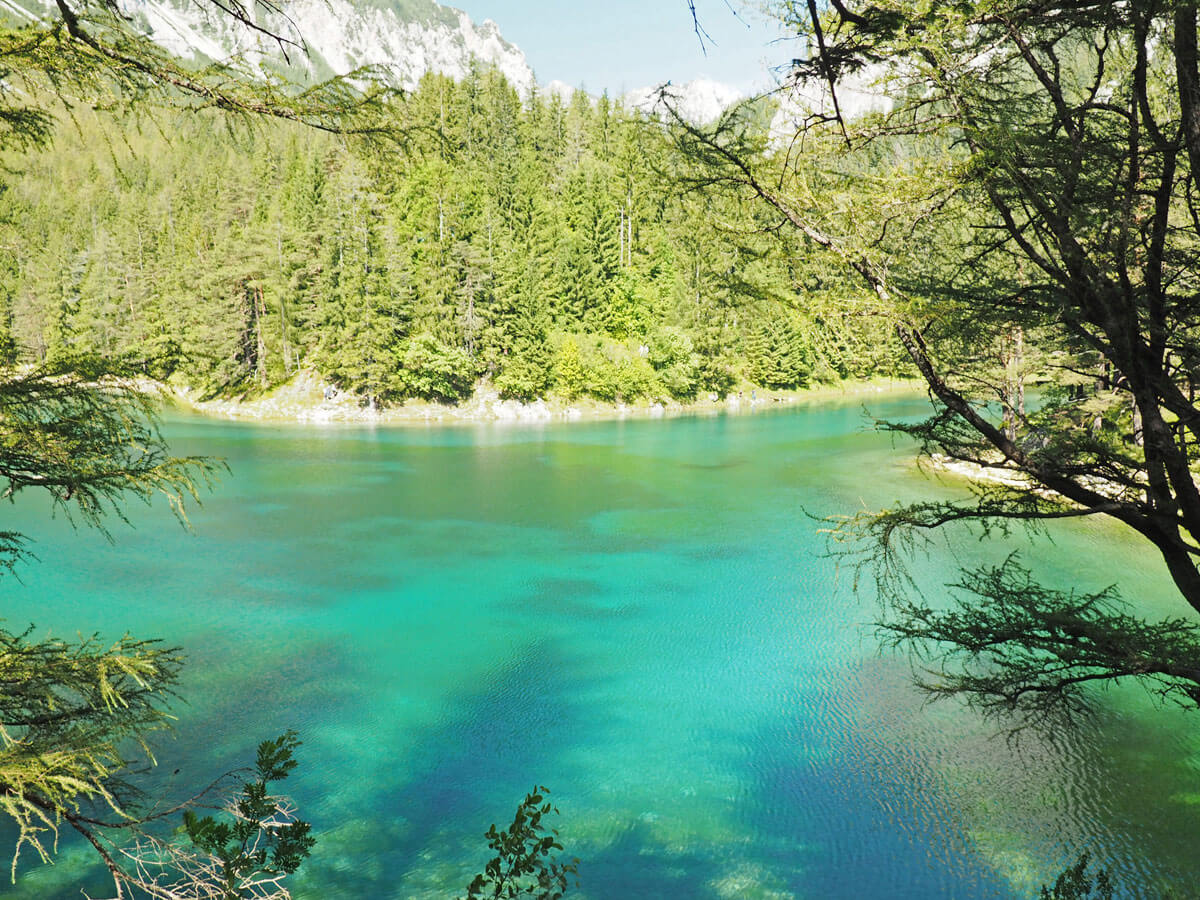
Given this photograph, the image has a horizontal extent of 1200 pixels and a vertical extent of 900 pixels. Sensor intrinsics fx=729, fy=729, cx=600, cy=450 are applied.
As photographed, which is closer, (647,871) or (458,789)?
(647,871)

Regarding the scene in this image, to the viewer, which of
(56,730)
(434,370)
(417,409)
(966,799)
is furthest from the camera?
(417,409)

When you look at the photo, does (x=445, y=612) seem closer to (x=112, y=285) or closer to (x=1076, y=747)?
(x=1076, y=747)

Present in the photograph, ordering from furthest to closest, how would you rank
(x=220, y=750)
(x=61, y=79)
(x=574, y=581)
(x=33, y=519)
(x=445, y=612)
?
1. (x=33, y=519)
2. (x=574, y=581)
3. (x=445, y=612)
4. (x=220, y=750)
5. (x=61, y=79)

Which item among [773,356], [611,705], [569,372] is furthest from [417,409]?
[611,705]

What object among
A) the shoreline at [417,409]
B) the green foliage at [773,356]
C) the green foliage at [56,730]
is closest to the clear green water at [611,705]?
the green foliage at [56,730]

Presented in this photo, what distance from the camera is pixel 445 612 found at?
11164mm

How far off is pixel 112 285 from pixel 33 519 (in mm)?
28279

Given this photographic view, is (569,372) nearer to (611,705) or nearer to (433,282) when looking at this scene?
(433,282)

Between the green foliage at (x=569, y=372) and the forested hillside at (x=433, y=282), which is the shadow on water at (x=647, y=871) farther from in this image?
the green foliage at (x=569, y=372)

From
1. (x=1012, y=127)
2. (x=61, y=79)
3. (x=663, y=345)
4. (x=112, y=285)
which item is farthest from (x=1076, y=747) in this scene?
(x=112, y=285)

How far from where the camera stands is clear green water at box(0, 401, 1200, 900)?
6000 mm

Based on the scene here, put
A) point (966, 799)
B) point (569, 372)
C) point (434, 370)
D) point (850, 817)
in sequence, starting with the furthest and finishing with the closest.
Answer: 1. point (569, 372)
2. point (434, 370)
3. point (966, 799)
4. point (850, 817)

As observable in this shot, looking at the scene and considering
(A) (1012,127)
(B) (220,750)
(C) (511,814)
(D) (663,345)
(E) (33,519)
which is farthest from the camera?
(D) (663,345)

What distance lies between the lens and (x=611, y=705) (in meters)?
8.45
